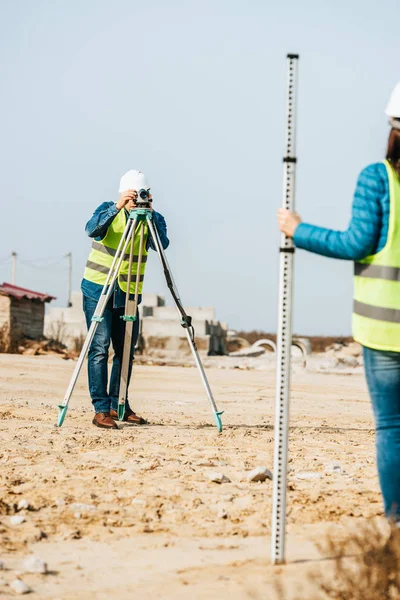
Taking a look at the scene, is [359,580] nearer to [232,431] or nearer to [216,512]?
[216,512]

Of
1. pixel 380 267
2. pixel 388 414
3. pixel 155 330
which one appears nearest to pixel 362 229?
pixel 380 267

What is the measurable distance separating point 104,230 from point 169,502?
10.7 ft

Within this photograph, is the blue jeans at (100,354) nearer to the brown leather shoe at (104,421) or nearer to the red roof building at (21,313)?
the brown leather shoe at (104,421)

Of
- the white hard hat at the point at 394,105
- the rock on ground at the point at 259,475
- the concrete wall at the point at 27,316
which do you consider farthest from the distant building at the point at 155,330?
the white hard hat at the point at 394,105

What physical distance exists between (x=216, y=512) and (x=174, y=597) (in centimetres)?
127

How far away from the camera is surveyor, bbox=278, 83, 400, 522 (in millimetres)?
3365

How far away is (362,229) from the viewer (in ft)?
11.0

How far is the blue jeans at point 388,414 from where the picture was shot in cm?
341

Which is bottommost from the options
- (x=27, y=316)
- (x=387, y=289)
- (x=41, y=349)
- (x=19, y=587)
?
(x=19, y=587)

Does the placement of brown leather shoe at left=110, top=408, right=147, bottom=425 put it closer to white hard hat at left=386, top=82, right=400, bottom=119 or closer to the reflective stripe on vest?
the reflective stripe on vest

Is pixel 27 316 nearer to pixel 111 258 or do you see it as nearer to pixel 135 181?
pixel 111 258

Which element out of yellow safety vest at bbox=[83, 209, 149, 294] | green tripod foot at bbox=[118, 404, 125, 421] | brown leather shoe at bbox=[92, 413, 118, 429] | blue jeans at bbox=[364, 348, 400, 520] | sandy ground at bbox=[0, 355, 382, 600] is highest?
yellow safety vest at bbox=[83, 209, 149, 294]

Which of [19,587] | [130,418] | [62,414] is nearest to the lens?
[19,587]

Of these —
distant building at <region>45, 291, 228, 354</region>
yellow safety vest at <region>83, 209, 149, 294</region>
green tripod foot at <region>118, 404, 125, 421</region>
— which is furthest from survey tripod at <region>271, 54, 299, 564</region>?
distant building at <region>45, 291, 228, 354</region>
